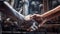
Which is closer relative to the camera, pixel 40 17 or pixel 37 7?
pixel 40 17

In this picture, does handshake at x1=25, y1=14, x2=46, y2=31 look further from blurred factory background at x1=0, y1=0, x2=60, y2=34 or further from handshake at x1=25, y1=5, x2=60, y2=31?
blurred factory background at x1=0, y1=0, x2=60, y2=34

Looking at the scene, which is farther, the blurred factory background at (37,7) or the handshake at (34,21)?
the blurred factory background at (37,7)

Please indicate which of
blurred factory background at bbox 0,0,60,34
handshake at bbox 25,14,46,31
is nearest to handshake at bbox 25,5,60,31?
handshake at bbox 25,14,46,31

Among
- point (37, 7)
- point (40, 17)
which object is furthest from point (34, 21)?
point (37, 7)

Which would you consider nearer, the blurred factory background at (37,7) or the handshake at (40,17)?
the handshake at (40,17)

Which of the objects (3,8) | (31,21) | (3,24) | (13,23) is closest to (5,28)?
(3,24)

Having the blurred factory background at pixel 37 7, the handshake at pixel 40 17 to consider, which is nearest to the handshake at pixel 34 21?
the handshake at pixel 40 17

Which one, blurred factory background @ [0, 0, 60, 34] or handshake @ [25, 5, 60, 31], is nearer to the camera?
handshake @ [25, 5, 60, 31]

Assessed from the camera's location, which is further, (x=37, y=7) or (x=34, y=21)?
(x=37, y=7)

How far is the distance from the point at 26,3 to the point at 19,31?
0.50m

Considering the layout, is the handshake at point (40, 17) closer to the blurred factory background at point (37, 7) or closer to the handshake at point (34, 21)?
the handshake at point (34, 21)

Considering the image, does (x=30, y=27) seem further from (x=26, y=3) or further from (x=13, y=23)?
(x=13, y=23)

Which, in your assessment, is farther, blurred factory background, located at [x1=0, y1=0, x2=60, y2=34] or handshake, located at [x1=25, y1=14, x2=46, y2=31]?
blurred factory background, located at [x1=0, y1=0, x2=60, y2=34]

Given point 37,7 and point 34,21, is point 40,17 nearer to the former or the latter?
point 34,21
